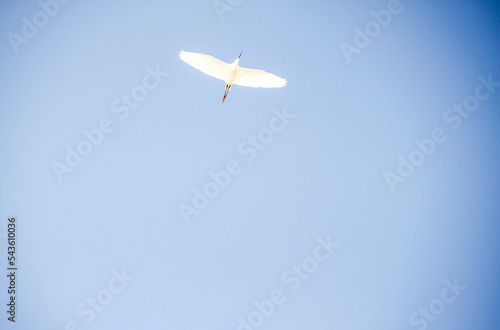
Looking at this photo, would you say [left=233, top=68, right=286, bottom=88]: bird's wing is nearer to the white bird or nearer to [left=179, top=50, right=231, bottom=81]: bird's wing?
the white bird

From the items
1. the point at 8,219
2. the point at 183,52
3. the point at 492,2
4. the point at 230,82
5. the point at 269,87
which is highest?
the point at 8,219

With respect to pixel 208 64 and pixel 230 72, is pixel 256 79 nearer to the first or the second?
pixel 230 72

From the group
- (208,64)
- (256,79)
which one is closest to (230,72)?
(208,64)

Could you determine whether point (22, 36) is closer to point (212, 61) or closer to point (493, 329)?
point (212, 61)

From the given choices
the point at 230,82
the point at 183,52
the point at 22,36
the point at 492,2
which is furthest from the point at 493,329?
the point at 22,36

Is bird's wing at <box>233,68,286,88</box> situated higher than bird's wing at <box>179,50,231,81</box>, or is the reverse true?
bird's wing at <box>179,50,231,81</box>

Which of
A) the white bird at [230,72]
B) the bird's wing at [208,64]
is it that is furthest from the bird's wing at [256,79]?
the bird's wing at [208,64]

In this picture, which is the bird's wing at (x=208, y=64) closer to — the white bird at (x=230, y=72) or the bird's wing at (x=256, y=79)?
the white bird at (x=230, y=72)

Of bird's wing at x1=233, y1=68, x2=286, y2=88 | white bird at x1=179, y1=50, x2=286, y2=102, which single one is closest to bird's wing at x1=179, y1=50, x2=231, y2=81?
white bird at x1=179, y1=50, x2=286, y2=102
